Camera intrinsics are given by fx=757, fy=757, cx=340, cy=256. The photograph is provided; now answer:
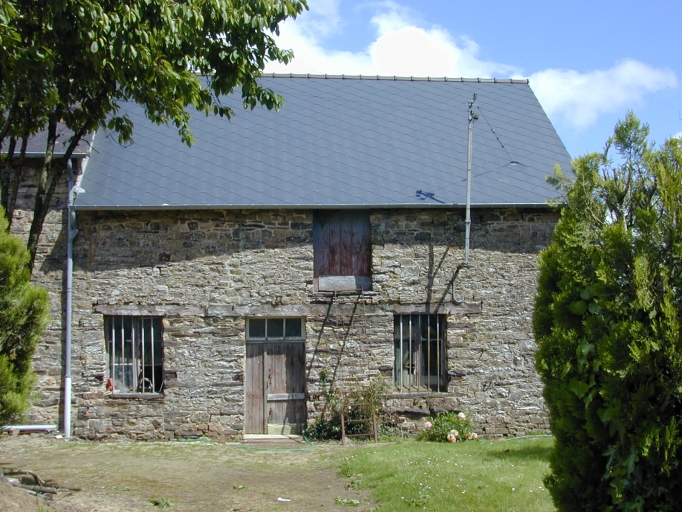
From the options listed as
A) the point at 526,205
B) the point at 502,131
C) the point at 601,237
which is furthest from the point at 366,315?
the point at 601,237

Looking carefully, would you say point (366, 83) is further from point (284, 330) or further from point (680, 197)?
point (680, 197)

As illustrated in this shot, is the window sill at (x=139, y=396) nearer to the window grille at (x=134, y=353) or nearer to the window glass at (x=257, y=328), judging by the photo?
the window grille at (x=134, y=353)

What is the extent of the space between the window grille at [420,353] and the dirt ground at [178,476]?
1.71 meters

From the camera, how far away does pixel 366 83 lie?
616 inches

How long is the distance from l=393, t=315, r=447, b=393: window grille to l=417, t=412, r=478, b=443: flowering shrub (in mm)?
532

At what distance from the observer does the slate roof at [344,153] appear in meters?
12.0

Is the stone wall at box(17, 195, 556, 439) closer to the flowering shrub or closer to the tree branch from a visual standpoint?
the flowering shrub

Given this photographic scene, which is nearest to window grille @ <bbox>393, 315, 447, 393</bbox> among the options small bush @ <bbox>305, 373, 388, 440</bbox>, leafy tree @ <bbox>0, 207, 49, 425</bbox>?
small bush @ <bbox>305, 373, 388, 440</bbox>

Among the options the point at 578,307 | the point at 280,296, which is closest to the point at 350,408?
the point at 280,296

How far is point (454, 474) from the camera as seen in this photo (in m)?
7.89

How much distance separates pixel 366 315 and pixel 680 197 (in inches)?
306

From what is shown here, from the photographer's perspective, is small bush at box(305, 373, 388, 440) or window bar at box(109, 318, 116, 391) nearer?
small bush at box(305, 373, 388, 440)

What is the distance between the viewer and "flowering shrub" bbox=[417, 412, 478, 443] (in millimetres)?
11533

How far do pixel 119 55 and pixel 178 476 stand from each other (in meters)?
4.75
